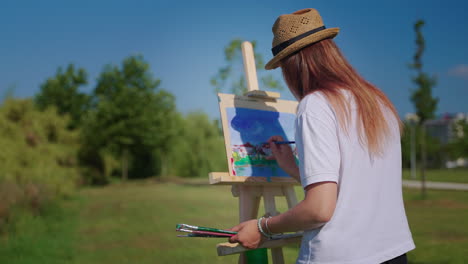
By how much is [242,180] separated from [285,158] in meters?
0.49

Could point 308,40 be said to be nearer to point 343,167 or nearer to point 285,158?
Result: point 343,167

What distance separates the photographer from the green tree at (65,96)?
25.8 m

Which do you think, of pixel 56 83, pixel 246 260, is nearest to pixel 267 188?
pixel 246 260

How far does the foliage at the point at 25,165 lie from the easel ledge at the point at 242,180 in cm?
532

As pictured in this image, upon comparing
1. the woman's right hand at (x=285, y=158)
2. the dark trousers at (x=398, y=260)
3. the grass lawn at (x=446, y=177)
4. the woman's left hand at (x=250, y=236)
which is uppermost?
the woman's right hand at (x=285, y=158)

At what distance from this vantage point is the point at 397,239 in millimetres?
1531

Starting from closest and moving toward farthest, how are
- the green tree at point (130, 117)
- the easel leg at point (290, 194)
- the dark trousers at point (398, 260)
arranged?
the dark trousers at point (398, 260), the easel leg at point (290, 194), the green tree at point (130, 117)

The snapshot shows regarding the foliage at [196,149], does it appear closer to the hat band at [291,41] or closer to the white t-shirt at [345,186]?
the hat band at [291,41]

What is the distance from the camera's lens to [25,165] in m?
9.86

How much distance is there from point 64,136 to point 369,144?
49.8 feet

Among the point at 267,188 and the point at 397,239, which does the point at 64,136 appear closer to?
the point at 267,188

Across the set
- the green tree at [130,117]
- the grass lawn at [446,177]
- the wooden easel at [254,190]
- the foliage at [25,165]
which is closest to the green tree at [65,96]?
the green tree at [130,117]

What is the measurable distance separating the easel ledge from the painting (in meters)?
0.02

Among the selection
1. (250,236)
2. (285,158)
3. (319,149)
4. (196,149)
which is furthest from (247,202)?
(196,149)
